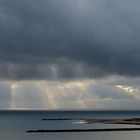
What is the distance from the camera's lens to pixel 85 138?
88.6 meters

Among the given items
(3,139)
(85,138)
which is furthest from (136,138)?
(3,139)

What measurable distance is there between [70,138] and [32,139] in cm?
736

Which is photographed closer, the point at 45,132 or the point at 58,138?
the point at 58,138

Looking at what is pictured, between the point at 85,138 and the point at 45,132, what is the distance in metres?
18.1

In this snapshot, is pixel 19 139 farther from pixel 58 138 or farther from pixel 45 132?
pixel 45 132

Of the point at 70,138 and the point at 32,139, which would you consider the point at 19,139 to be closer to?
the point at 32,139

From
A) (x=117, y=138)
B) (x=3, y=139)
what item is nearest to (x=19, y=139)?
(x=3, y=139)

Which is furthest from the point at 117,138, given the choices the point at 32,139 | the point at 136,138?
the point at 32,139

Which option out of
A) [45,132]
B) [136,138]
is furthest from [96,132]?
[136,138]

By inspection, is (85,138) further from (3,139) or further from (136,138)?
(3,139)

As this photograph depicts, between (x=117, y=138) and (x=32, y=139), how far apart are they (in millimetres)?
16062

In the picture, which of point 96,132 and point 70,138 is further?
point 96,132

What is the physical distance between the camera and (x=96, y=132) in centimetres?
10444

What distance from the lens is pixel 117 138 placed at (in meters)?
87.3
